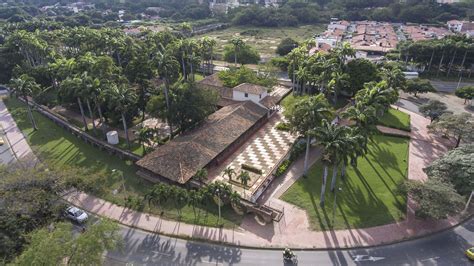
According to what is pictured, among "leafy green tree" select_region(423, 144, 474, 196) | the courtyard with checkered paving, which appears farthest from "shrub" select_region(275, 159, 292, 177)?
"leafy green tree" select_region(423, 144, 474, 196)

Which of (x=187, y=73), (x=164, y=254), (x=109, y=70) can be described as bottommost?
(x=164, y=254)

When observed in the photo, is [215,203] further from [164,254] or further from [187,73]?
[187,73]

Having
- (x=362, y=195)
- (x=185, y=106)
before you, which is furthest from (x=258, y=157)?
(x=362, y=195)

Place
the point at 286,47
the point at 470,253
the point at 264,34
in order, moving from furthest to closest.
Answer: the point at 264,34, the point at 286,47, the point at 470,253

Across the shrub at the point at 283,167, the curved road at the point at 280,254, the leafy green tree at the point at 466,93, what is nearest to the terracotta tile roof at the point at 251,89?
the shrub at the point at 283,167

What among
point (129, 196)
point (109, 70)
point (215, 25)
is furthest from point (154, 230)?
point (215, 25)

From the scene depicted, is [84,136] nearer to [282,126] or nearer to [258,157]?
[258,157]
